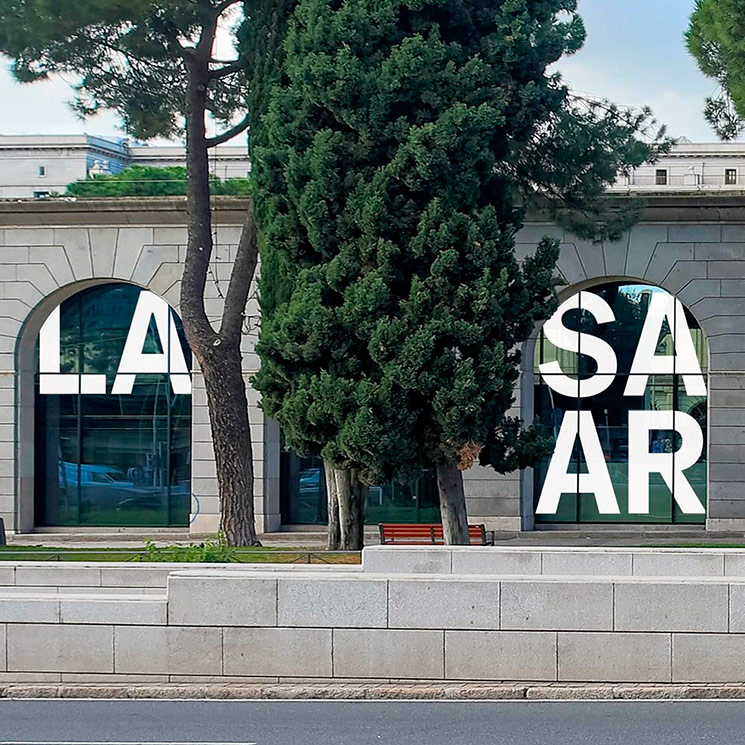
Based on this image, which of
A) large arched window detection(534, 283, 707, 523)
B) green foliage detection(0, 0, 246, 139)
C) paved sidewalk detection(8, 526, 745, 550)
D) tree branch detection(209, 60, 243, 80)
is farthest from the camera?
large arched window detection(534, 283, 707, 523)

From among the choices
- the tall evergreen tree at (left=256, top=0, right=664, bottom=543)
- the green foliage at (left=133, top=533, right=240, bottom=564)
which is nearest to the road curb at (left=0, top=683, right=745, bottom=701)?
the green foliage at (left=133, top=533, right=240, bottom=564)

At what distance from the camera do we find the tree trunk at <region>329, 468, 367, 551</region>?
19.5 metres

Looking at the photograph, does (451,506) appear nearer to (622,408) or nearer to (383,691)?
(383,691)

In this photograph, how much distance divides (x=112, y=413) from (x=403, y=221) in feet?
37.2

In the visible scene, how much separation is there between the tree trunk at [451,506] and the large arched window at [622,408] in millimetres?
7590

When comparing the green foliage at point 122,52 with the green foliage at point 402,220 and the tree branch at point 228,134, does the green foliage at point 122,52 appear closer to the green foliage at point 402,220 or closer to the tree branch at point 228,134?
the tree branch at point 228,134

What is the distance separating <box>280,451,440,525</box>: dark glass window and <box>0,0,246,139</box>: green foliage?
757cm

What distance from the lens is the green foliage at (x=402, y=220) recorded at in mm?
16906

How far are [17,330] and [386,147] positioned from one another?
11.4 metres

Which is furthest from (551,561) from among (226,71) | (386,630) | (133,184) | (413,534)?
(133,184)

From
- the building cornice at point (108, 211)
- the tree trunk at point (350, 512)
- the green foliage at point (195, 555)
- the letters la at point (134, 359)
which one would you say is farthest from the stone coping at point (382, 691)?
the letters la at point (134, 359)

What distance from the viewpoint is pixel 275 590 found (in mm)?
10938

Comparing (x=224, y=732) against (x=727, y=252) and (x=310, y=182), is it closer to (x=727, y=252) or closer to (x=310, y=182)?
(x=310, y=182)

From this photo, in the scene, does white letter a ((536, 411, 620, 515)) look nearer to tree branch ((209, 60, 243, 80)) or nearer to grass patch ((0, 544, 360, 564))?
grass patch ((0, 544, 360, 564))
